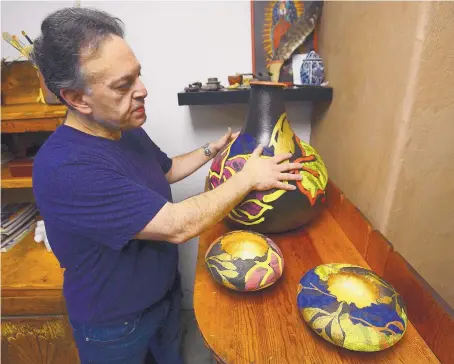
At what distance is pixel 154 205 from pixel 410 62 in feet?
2.26

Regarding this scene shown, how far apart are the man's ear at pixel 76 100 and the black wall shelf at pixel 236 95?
533 millimetres

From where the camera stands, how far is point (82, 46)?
2.30 ft

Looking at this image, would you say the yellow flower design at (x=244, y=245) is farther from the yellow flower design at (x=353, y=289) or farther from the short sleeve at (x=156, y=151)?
the short sleeve at (x=156, y=151)

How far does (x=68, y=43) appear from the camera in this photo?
2.29 feet

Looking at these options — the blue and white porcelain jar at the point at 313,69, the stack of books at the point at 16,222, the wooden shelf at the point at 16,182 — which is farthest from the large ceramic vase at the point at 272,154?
the stack of books at the point at 16,222

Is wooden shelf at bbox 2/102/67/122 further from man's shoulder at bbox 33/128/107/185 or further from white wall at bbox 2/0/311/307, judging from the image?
man's shoulder at bbox 33/128/107/185

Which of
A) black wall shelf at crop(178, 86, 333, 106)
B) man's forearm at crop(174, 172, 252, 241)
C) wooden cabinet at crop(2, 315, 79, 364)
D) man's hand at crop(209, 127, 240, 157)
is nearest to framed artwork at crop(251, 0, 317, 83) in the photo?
black wall shelf at crop(178, 86, 333, 106)

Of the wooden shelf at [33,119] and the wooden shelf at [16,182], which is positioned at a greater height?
the wooden shelf at [33,119]

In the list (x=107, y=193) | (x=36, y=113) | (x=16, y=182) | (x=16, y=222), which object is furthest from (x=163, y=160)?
(x=16, y=222)

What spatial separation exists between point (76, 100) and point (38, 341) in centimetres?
119

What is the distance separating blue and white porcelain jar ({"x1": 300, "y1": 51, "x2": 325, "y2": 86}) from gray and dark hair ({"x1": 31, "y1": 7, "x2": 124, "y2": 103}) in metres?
0.81

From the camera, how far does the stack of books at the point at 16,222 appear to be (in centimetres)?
156

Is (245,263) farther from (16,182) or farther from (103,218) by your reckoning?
(16,182)

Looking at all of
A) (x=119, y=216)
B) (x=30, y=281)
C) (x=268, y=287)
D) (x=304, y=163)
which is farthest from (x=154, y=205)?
(x=30, y=281)
